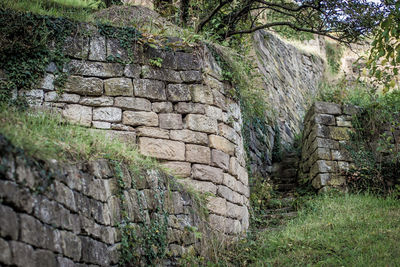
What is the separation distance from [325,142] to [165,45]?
12.8 ft

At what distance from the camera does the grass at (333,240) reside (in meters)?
5.79

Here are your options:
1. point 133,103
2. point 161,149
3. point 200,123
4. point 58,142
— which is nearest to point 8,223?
point 58,142

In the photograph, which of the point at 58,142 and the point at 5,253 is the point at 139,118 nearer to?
the point at 58,142

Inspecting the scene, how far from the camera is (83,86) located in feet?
20.6

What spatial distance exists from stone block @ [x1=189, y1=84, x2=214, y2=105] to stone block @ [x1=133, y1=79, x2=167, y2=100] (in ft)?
1.29

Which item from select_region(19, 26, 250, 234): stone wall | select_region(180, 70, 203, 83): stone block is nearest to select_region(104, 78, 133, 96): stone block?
select_region(19, 26, 250, 234): stone wall

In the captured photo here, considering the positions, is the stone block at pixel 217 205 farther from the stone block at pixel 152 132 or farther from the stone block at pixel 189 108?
the stone block at pixel 189 108

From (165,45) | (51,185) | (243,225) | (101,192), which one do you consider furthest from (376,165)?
(51,185)

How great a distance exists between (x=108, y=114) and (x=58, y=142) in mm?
2028

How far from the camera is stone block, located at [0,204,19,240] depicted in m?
3.01

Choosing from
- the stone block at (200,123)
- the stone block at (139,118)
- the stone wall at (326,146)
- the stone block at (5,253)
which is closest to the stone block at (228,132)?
the stone block at (200,123)

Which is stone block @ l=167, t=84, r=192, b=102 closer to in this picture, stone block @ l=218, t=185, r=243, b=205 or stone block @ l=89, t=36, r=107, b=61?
stone block @ l=89, t=36, r=107, b=61

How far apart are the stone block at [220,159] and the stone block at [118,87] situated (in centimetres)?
130

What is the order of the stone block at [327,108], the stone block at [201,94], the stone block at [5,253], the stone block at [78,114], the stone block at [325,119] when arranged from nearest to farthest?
the stone block at [5,253]
the stone block at [78,114]
the stone block at [201,94]
the stone block at [325,119]
the stone block at [327,108]
